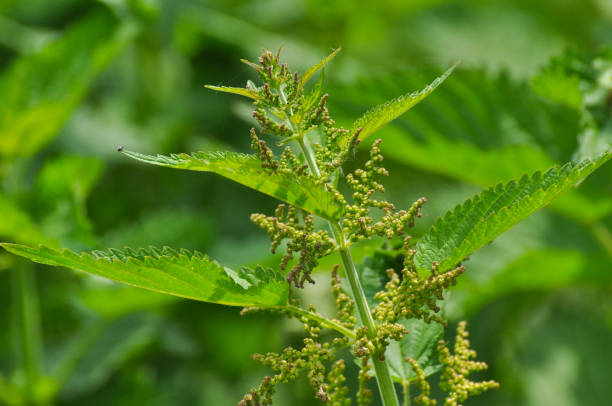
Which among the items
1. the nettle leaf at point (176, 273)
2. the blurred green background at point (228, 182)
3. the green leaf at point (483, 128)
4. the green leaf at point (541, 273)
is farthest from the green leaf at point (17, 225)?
the green leaf at point (541, 273)

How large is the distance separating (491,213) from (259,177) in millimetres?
262

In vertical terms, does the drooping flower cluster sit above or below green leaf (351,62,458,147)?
below

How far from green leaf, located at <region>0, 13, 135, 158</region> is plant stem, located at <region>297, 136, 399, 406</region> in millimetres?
1189

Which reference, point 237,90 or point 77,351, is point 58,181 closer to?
point 77,351

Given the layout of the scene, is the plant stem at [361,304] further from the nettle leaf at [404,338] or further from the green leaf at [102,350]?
the green leaf at [102,350]

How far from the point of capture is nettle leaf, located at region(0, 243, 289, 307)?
28.5 inches

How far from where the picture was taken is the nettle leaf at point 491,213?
752 mm

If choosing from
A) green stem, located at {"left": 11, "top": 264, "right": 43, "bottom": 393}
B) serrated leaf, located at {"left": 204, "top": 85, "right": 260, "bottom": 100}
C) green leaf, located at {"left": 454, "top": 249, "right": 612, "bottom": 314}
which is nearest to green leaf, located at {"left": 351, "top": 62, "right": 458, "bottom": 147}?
serrated leaf, located at {"left": 204, "top": 85, "right": 260, "bottom": 100}

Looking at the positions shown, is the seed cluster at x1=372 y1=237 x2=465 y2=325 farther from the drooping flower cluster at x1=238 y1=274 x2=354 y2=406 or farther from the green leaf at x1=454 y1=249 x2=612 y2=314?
the green leaf at x1=454 y1=249 x2=612 y2=314

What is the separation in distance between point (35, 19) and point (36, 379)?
1.63m

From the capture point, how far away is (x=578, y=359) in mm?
2504

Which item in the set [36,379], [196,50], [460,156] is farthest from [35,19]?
[460,156]

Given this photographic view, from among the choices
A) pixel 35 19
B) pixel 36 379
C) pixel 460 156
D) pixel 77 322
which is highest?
pixel 35 19

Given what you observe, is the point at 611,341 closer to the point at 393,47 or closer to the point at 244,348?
the point at 244,348
